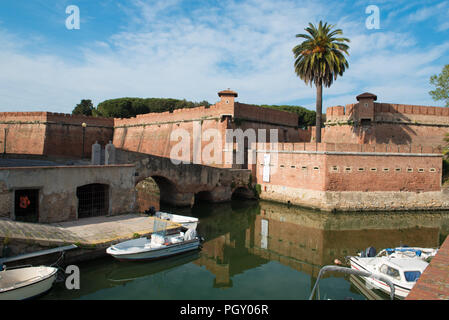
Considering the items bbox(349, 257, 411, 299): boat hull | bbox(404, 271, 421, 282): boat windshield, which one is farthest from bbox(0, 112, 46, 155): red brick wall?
bbox(404, 271, 421, 282): boat windshield

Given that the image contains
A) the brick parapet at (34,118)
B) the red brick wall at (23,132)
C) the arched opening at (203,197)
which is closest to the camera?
the arched opening at (203,197)

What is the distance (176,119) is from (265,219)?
1755cm

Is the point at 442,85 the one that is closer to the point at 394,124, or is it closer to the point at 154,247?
the point at 394,124

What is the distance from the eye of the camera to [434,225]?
17375 mm

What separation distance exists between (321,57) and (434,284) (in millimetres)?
20473

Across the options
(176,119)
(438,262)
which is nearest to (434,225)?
(438,262)

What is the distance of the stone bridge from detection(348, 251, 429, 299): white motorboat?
12.2 m

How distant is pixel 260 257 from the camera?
1249 centimetres

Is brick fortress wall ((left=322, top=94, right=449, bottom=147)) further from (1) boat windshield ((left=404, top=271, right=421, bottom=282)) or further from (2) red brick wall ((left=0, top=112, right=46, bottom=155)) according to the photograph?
(2) red brick wall ((left=0, top=112, right=46, bottom=155))

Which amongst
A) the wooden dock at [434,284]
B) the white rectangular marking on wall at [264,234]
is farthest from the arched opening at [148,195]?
the wooden dock at [434,284]

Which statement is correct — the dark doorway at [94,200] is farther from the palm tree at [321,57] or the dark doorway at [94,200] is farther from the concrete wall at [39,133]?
the concrete wall at [39,133]

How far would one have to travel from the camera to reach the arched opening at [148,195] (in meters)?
21.6

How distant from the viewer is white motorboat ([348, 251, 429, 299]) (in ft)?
28.9

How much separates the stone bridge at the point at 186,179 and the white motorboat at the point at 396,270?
479 inches
